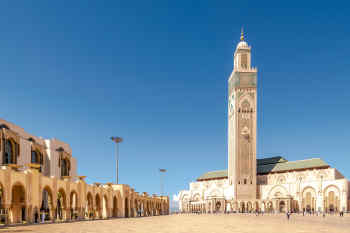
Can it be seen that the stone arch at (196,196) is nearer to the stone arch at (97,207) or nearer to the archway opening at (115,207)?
the archway opening at (115,207)

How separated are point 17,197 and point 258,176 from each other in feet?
270

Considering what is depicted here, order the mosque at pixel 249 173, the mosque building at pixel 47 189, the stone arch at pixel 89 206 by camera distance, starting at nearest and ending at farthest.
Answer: the mosque building at pixel 47 189, the stone arch at pixel 89 206, the mosque at pixel 249 173

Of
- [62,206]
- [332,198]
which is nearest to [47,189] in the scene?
[62,206]

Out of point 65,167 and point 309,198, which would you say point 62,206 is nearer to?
point 65,167

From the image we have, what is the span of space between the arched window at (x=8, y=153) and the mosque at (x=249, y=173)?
62294 mm

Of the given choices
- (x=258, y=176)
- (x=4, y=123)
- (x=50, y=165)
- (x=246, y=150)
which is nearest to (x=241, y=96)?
(x=246, y=150)

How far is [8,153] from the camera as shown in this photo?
37.3 m

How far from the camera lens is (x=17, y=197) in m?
28.2

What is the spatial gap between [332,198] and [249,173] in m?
25.0

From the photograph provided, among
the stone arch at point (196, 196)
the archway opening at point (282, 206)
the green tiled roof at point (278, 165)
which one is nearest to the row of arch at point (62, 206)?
the archway opening at point (282, 206)

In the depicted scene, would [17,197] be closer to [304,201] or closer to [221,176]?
[304,201]

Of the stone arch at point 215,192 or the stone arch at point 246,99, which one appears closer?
the stone arch at point 246,99

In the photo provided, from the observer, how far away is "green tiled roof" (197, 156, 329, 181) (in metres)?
93.1

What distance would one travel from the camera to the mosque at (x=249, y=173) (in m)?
85.2
